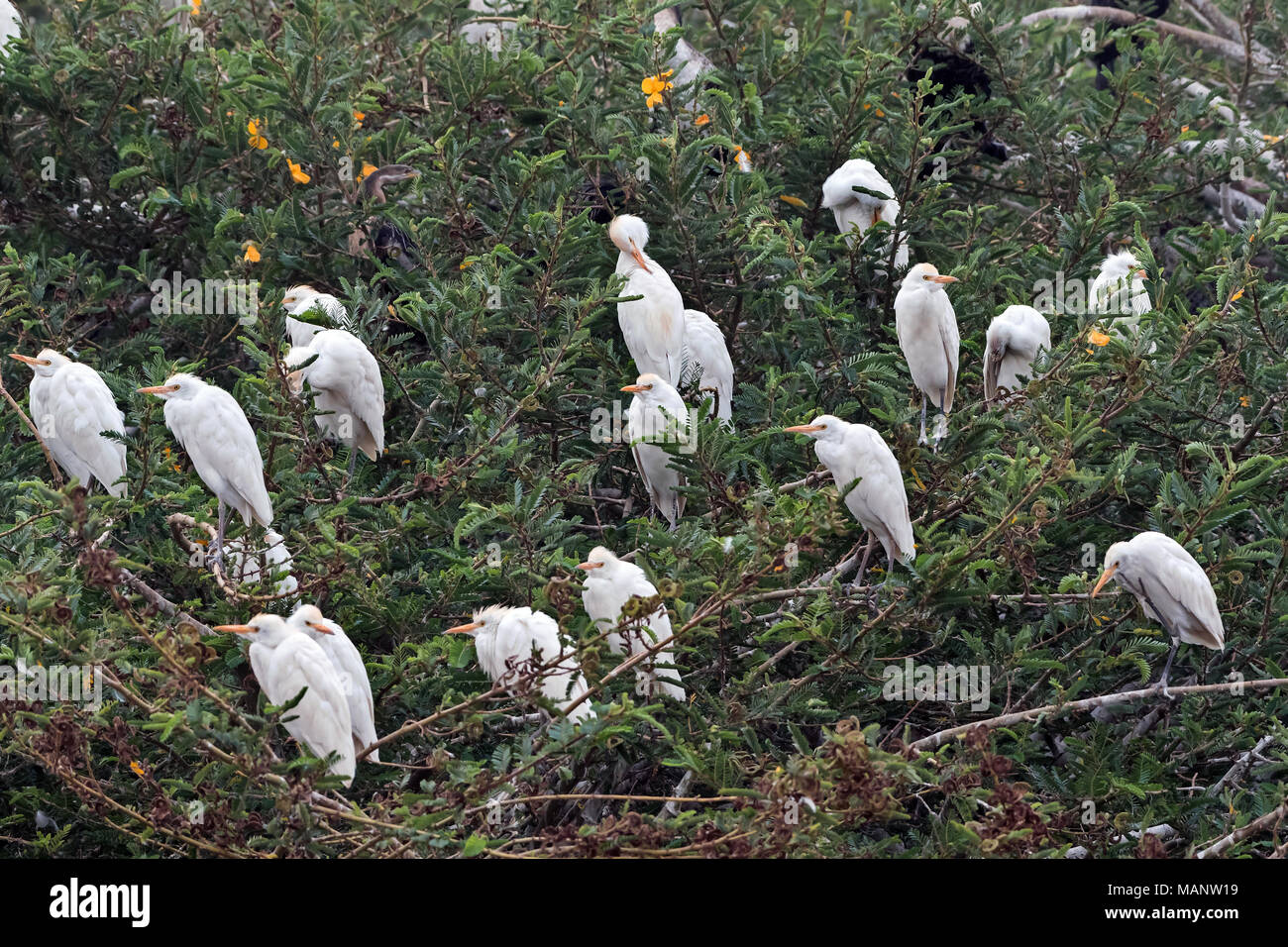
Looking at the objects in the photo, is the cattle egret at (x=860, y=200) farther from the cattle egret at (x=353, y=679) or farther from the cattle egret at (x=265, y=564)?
the cattle egret at (x=353, y=679)

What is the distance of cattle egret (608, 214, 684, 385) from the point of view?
490 centimetres

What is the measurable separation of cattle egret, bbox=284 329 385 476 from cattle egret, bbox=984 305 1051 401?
6.91 feet

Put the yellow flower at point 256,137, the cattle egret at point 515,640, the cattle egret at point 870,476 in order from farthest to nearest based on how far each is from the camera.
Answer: the yellow flower at point 256,137 < the cattle egret at point 870,476 < the cattle egret at point 515,640

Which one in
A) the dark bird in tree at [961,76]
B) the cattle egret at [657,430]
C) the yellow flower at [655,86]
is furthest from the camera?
the dark bird in tree at [961,76]

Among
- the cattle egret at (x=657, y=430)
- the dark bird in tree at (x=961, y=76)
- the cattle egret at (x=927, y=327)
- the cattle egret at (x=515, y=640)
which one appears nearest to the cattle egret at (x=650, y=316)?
the cattle egret at (x=657, y=430)

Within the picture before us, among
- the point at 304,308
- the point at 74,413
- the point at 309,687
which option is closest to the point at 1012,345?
the point at 304,308

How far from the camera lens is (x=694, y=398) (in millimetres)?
5082

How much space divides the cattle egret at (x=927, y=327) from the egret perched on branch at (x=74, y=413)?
2.65 meters

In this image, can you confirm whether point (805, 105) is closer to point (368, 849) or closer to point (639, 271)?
point (639, 271)

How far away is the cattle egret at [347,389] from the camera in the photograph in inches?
179

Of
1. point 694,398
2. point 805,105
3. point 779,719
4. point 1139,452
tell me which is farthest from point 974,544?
point 805,105

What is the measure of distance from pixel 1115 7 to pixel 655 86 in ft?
13.7

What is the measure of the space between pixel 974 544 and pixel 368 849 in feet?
5.62

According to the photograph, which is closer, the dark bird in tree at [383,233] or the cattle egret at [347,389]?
the cattle egret at [347,389]
